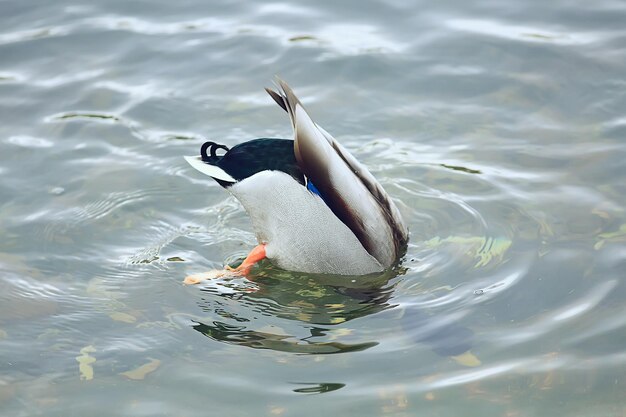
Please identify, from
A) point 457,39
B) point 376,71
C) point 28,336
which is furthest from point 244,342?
point 457,39

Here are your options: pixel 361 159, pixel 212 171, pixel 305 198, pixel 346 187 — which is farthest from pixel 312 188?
pixel 361 159

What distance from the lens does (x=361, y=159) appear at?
277 inches

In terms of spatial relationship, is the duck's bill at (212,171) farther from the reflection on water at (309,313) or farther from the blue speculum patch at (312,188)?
the reflection on water at (309,313)

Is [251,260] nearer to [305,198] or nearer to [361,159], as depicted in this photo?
[305,198]

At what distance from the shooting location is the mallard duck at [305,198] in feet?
16.9

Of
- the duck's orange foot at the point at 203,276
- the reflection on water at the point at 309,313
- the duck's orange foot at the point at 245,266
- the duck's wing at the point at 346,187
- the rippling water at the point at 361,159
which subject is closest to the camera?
the rippling water at the point at 361,159

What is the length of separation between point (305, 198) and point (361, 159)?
1817 mm

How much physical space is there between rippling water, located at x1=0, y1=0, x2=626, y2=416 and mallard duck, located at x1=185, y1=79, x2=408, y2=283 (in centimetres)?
20

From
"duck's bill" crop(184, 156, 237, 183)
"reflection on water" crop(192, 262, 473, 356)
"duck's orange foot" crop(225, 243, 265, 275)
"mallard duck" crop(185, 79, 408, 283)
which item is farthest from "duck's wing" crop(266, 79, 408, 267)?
"duck's orange foot" crop(225, 243, 265, 275)

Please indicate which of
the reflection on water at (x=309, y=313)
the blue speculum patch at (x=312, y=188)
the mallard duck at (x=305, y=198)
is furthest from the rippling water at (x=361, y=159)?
the blue speculum patch at (x=312, y=188)

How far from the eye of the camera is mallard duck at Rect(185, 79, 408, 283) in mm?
5156

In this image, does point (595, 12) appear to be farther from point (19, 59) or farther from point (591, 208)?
point (19, 59)

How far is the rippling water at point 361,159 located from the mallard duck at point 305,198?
202mm

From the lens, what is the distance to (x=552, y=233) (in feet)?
19.8
